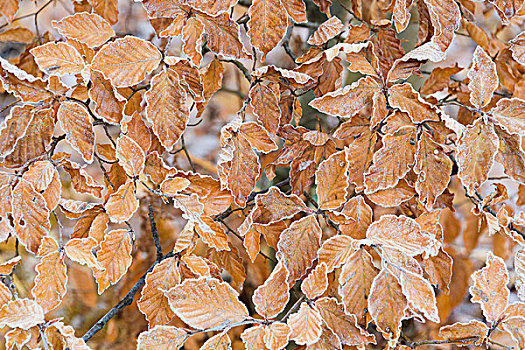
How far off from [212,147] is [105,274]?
1009 millimetres

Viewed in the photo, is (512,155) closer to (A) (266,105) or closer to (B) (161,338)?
(A) (266,105)

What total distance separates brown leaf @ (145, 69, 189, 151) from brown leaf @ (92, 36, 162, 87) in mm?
14

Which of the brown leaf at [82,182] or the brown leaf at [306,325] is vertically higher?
the brown leaf at [82,182]

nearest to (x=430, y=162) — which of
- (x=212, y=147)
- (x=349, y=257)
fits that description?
(x=349, y=257)

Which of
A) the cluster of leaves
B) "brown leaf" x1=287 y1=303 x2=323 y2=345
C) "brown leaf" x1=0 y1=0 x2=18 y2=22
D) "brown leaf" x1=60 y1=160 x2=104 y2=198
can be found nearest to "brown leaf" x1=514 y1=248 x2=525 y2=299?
the cluster of leaves

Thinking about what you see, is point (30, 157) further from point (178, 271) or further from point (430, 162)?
point (430, 162)

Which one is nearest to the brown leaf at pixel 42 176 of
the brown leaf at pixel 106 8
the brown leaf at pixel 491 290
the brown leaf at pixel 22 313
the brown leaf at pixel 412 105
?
the brown leaf at pixel 22 313

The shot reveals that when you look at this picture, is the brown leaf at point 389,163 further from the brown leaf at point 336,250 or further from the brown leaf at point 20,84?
the brown leaf at point 20,84

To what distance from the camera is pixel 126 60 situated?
1.40 feet

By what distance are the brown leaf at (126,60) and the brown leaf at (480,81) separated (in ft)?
0.93

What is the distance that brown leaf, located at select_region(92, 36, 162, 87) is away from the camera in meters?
0.42

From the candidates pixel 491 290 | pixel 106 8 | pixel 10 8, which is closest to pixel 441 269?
pixel 491 290

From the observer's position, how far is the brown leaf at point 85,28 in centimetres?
45

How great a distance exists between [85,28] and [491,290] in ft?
1.51
